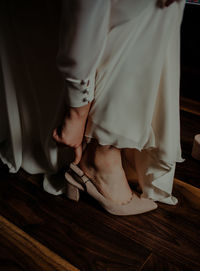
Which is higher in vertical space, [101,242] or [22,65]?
[22,65]

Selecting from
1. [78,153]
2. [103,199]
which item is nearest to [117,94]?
[78,153]

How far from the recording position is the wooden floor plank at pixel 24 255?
846mm

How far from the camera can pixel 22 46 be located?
1.01 m

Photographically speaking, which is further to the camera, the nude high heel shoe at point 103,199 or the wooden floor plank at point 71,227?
the nude high heel shoe at point 103,199

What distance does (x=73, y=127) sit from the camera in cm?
88

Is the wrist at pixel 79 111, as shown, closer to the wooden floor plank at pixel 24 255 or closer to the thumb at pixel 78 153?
the thumb at pixel 78 153

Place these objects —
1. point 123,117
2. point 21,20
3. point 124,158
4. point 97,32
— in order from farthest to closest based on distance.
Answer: point 124,158 → point 21,20 → point 123,117 → point 97,32

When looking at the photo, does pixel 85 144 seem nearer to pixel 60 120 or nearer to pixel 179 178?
pixel 60 120

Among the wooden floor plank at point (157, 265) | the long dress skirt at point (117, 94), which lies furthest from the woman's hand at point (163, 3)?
the wooden floor plank at point (157, 265)

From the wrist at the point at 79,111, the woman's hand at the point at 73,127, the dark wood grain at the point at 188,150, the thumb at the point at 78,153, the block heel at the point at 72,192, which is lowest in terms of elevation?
the dark wood grain at the point at 188,150


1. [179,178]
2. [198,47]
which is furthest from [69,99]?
[198,47]

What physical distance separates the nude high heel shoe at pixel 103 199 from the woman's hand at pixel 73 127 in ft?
0.43

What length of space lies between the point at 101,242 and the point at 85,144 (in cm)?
28

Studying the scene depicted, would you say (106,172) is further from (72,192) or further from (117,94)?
(117,94)
